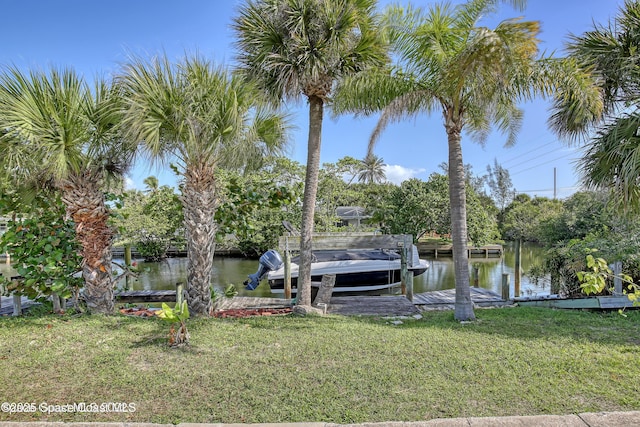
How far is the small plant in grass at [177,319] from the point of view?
4004 mm

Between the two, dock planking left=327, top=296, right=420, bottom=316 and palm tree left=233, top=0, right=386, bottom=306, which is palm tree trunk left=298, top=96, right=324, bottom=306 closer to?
palm tree left=233, top=0, right=386, bottom=306

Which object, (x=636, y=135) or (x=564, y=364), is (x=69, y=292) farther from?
(x=636, y=135)

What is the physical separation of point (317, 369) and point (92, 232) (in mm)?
4255

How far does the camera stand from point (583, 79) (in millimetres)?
4992

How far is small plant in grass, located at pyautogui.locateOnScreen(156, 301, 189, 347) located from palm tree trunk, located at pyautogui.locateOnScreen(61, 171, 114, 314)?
2.11m

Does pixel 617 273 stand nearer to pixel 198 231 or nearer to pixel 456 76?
pixel 456 76

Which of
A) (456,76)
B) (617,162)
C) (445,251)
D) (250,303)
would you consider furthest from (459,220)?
(445,251)

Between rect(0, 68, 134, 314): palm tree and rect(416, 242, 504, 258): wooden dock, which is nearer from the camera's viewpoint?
rect(0, 68, 134, 314): palm tree

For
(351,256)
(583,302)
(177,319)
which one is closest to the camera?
(177,319)

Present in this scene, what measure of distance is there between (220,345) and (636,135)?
23.4 feet

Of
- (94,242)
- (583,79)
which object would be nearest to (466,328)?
(583,79)

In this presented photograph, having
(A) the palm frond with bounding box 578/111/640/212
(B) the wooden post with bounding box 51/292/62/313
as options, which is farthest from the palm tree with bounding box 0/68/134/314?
(A) the palm frond with bounding box 578/111/640/212

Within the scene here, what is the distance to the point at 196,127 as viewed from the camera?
5.39m

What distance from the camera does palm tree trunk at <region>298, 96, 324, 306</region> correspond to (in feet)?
21.5
